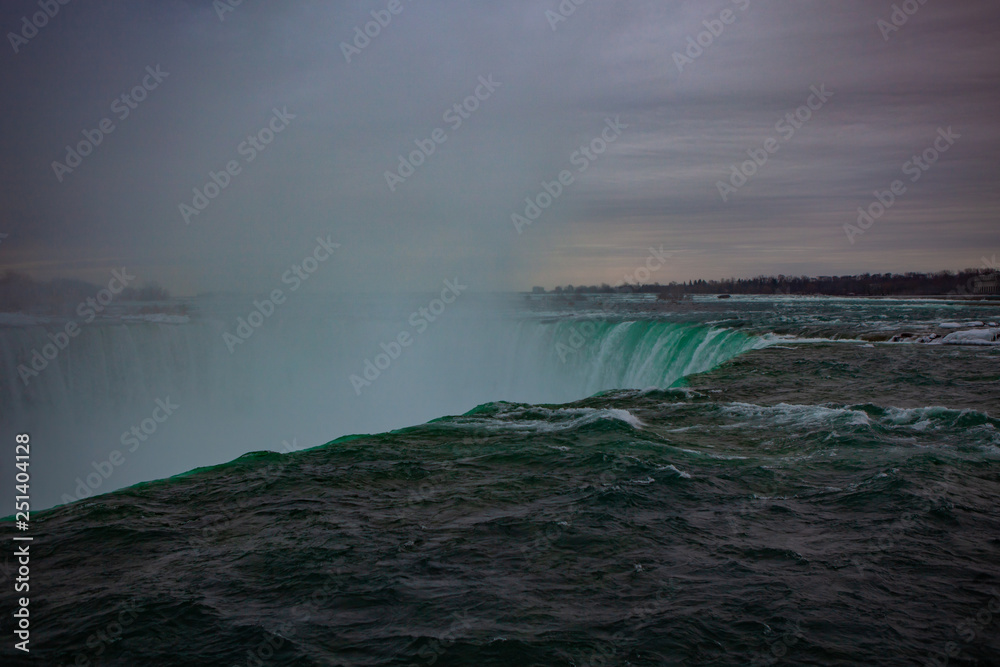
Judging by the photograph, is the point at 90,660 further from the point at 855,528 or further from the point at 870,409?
the point at 870,409

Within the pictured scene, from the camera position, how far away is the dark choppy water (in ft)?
14.5

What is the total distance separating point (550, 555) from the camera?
232 inches

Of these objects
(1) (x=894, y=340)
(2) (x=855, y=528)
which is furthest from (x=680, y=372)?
(2) (x=855, y=528)
